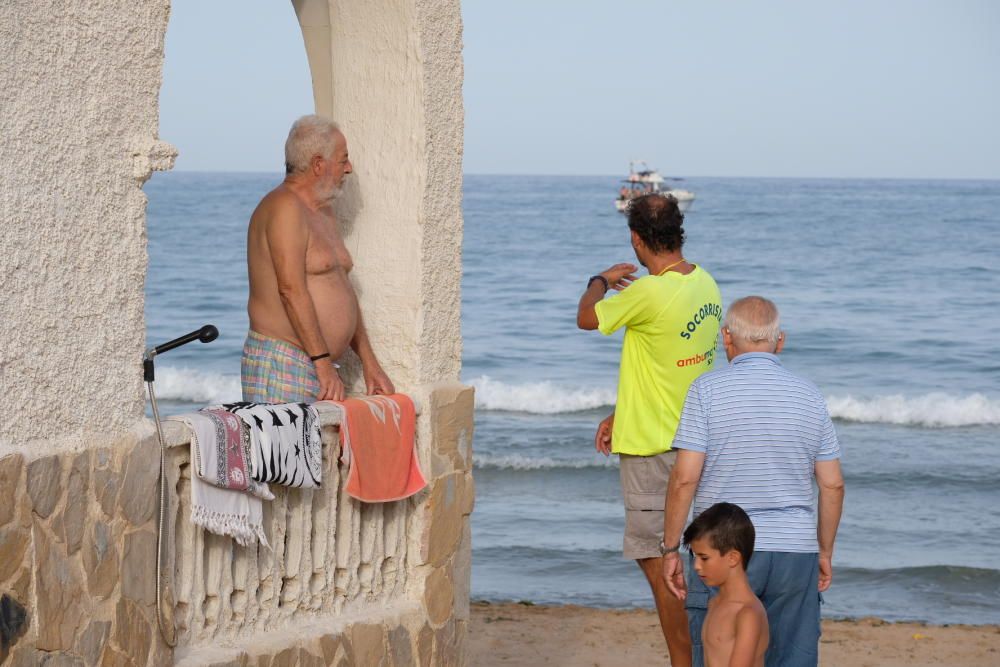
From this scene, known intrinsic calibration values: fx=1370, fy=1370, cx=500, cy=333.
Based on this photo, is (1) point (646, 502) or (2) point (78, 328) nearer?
(2) point (78, 328)

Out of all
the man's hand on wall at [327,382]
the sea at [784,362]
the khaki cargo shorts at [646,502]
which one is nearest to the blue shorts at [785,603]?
the khaki cargo shorts at [646,502]

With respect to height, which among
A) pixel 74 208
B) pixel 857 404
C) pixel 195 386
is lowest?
pixel 195 386

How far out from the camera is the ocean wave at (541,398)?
1812 cm

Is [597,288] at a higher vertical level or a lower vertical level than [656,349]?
higher

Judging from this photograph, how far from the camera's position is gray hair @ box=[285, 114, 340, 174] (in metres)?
4.90

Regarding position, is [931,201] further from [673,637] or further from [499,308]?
[673,637]

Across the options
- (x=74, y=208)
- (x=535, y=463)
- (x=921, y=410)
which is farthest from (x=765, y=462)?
(x=921, y=410)

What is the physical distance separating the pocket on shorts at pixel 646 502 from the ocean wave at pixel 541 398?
41.9ft

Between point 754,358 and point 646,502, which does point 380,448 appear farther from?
point 754,358

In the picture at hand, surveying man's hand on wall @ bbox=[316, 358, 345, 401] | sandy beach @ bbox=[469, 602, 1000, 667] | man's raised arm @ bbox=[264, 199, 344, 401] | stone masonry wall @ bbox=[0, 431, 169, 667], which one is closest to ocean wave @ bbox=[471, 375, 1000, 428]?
sandy beach @ bbox=[469, 602, 1000, 667]

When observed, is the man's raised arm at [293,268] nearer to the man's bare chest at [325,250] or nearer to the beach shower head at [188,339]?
the man's bare chest at [325,250]

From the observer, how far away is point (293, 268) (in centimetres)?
475

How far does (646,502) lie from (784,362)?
16.5 m

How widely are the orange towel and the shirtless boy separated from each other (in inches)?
52.5
